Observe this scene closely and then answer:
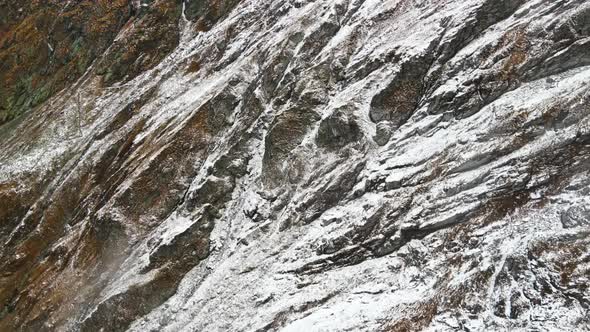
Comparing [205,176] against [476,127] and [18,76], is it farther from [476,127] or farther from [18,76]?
[18,76]

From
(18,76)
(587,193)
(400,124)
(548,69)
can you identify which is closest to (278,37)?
(400,124)

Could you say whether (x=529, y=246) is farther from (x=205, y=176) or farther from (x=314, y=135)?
(x=205, y=176)

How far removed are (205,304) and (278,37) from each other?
16227 mm

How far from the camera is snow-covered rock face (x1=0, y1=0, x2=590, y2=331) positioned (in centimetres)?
1337

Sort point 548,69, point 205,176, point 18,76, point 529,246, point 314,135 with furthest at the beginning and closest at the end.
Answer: point 18,76 < point 205,176 < point 314,135 < point 548,69 < point 529,246

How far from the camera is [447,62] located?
19188 mm

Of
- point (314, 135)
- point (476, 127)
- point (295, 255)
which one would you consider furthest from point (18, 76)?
point (476, 127)

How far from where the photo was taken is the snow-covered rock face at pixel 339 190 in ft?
43.9

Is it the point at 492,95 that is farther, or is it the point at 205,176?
the point at 205,176

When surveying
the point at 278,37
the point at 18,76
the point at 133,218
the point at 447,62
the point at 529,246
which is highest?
the point at 18,76

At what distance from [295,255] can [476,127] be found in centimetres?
829

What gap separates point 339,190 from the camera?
61.8ft

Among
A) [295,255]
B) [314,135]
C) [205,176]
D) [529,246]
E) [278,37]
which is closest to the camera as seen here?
[529,246]

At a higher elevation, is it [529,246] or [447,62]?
[447,62]
